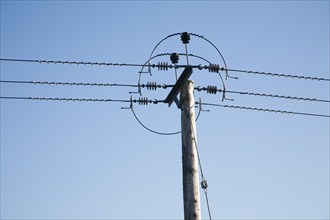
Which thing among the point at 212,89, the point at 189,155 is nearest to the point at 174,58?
the point at 212,89

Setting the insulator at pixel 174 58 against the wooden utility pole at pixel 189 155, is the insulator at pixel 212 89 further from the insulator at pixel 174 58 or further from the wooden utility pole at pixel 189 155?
the insulator at pixel 174 58

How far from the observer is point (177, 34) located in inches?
347

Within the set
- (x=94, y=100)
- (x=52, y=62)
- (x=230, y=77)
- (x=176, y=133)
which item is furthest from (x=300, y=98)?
(x=52, y=62)

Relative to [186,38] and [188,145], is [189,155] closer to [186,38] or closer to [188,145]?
[188,145]

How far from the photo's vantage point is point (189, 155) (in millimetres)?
7348

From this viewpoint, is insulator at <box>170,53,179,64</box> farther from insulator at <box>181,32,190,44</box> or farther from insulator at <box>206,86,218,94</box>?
insulator at <box>206,86,218,94</box>

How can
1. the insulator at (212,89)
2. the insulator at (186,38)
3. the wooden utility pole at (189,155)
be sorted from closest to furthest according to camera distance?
the wooden utility pole at (189,155) < the insulator at (212,89) < the insulator at (186,38)

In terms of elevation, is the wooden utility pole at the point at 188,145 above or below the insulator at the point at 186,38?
below

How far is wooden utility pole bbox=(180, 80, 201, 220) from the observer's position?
7012mm

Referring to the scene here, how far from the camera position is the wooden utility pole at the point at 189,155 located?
23.0 feet

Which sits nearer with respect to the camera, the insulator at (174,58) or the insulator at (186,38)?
the insulator at (174,58)

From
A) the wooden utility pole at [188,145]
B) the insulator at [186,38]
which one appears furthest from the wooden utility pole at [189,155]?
the insulator at [186,38]

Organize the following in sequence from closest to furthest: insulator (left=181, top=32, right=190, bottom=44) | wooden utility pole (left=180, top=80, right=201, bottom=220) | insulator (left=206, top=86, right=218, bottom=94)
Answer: wooden utility pole (left=180, top=80, right=201, bottom=220) < insulator (left=206, top=86, right=218, bottom=94) < insulator (left=181, top=32, right=190, bottom=44)

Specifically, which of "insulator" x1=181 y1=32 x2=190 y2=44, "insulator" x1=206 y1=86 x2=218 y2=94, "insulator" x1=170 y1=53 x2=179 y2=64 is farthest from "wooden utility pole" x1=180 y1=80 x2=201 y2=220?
"insulator" x1=181 y1=32 x2=190 y2=44
